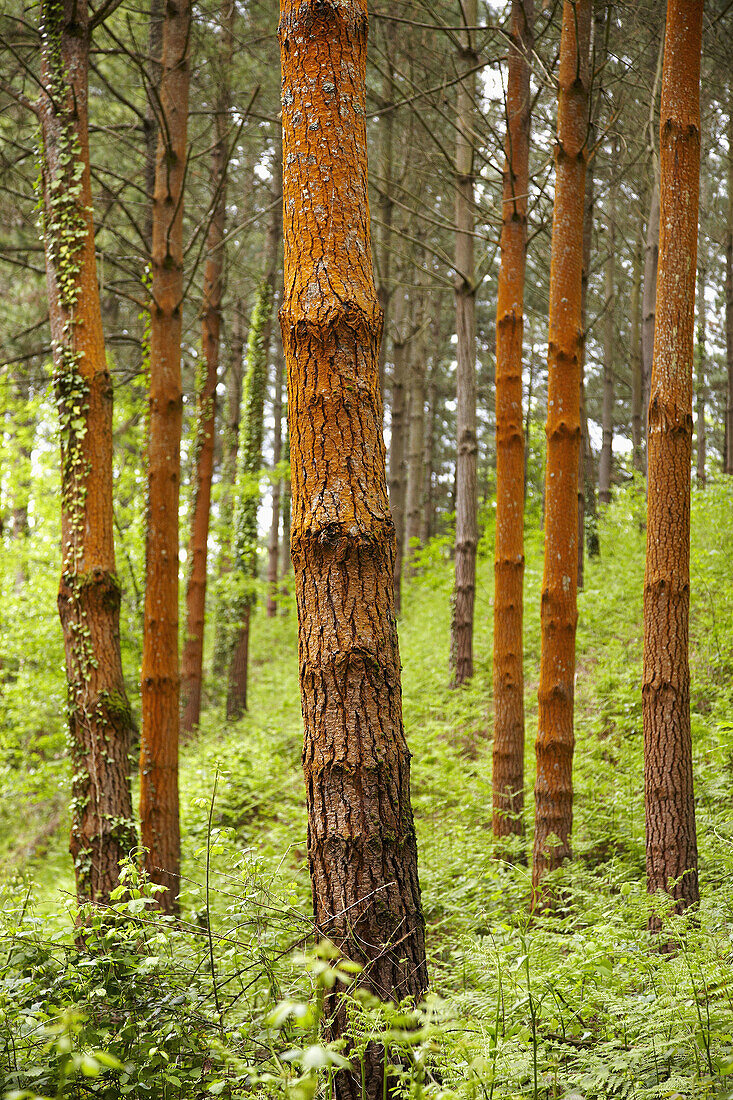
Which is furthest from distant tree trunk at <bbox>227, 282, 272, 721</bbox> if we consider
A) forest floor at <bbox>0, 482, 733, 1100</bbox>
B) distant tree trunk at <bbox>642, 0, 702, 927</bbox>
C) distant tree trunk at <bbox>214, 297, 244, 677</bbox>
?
distant tree trunk at <bbox>642, 0, 702, 927</bbox>

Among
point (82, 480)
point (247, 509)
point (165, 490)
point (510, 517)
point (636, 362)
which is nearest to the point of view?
point (82, 480)

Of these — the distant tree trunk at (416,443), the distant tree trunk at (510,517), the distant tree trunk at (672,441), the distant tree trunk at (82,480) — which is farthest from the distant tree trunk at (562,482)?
the distant tree trunk at (416,443)

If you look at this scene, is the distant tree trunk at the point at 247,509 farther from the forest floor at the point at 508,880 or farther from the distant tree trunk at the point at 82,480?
the distant tree trunk at the point at 82,480

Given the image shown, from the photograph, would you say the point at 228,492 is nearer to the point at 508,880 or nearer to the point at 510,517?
the point at 510,517

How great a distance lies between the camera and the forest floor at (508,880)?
2.43 metres

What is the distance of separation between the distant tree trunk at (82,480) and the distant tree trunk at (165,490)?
2.77 feet

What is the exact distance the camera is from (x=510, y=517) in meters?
6.27

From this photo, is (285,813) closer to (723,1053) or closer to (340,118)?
(723,1053)

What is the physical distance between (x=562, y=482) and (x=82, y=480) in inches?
135

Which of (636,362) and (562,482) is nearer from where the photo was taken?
(562,482)

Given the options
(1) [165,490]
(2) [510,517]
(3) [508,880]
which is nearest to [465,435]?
(2) [510,517]

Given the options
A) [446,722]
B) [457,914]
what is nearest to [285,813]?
[446,722]

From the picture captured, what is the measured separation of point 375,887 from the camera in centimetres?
242

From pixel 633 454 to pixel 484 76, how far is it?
12.8 metres
